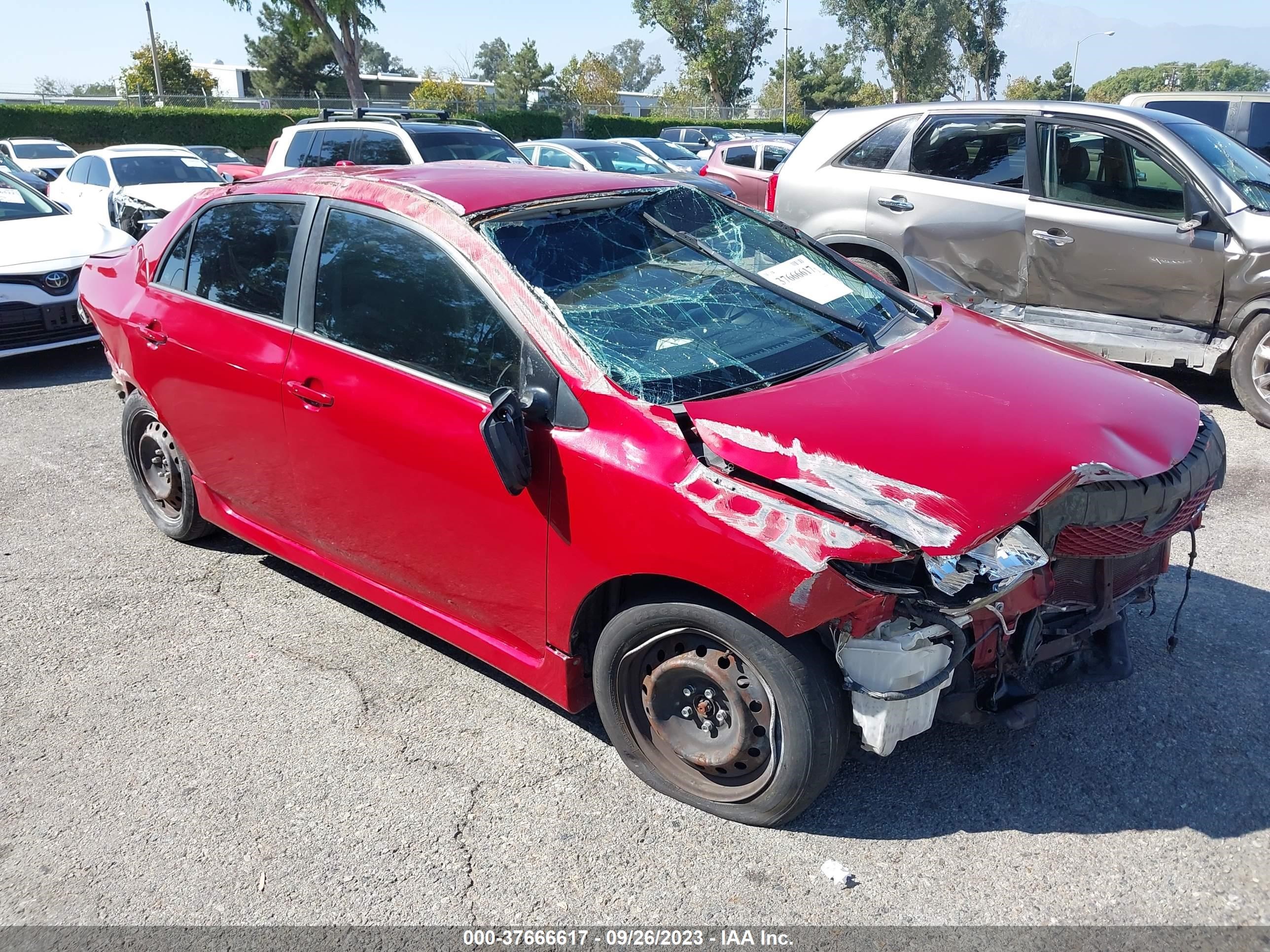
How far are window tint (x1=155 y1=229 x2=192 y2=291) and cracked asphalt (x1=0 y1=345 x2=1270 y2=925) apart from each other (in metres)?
1.39

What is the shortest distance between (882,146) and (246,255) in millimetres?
4968

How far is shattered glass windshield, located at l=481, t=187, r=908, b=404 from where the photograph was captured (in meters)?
3.01

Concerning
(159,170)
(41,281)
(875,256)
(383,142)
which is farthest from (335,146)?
(875,256)

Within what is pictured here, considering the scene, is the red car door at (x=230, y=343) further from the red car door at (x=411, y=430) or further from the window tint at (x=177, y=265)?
the red car door at (x=411, y=430)

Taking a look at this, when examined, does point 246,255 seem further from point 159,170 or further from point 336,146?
point 159,170

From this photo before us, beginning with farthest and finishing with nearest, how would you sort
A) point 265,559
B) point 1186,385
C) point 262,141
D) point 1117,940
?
point 262,141
point 1186,385
point 265,559
point 1117,940

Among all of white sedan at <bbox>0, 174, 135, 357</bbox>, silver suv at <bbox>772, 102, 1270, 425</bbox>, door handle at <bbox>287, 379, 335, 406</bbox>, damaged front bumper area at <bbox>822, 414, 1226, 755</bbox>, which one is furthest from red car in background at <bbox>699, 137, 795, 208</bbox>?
damaged front bumper area at <bbox>822, 414, 1226, 755</bbox>

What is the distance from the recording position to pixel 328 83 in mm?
63250

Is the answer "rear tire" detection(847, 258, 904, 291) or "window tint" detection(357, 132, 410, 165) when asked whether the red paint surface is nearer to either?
"rear tire" detection(847, 258, 904, 291)

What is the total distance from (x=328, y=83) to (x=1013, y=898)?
69161mm

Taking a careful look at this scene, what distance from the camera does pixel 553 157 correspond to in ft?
52.2

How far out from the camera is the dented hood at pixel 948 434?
2.48 metres

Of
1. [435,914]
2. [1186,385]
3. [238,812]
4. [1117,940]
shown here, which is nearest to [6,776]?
[238,812]

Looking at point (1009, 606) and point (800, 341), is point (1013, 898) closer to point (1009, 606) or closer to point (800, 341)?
point (1009, 606)
